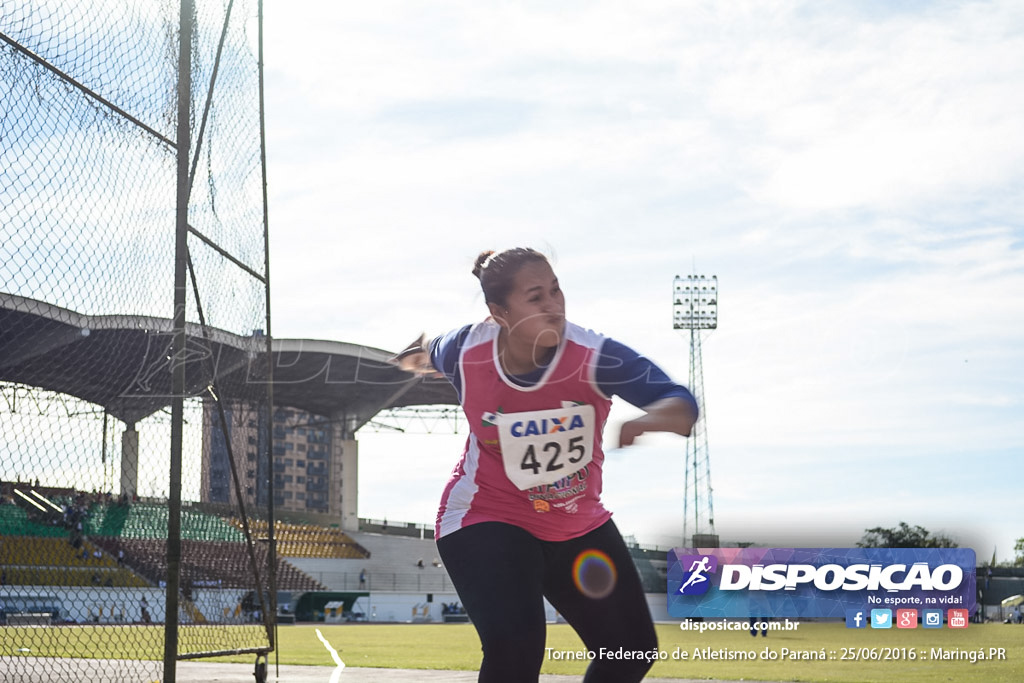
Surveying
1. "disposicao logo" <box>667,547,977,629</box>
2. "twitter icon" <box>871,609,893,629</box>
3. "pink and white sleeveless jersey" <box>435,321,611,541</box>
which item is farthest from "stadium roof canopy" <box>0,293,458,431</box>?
"twitter icon" <box>871,609,893,629</box>

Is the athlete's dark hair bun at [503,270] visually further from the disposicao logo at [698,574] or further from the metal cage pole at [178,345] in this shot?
the disposicao logo at [698,574]

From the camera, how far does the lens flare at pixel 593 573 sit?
3.53 metres

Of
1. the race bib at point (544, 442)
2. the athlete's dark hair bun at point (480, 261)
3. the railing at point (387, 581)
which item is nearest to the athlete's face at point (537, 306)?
the race bib at point (544, 442)

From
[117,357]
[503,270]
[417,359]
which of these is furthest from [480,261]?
[117,357]

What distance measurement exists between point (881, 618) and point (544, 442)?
19.4 metres

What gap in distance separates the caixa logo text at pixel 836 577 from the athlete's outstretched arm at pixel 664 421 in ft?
53.8

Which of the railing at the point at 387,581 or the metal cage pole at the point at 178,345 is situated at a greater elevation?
the metal cage pole at the point at 178,345

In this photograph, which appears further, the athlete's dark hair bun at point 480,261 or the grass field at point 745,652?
the grass field at point 745,652

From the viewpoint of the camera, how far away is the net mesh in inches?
240

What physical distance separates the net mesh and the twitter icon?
13.7m

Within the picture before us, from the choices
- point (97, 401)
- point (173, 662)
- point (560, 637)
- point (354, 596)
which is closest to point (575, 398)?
point (173, 662)

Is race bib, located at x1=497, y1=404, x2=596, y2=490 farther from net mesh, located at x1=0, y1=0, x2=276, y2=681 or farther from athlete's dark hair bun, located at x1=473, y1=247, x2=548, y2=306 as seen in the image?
net mesh, located at x1=0, y1=0, x2=276, y2=681

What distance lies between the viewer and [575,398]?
3529mm

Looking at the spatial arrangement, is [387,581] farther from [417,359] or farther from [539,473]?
[539,473]
